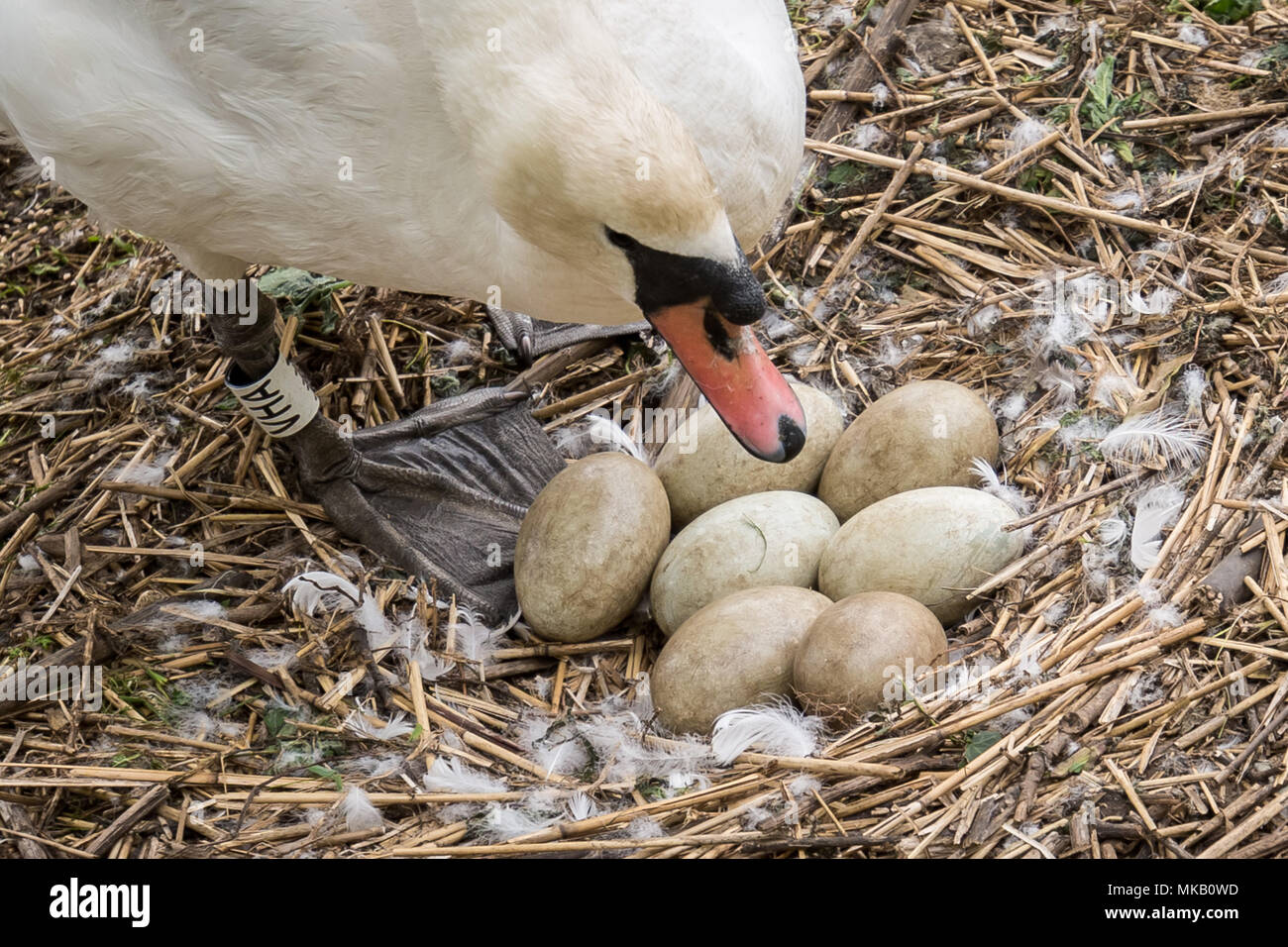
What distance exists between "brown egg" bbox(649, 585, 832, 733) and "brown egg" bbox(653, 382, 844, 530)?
44cm

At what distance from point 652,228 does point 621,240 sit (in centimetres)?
10

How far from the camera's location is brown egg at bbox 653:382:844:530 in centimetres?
281

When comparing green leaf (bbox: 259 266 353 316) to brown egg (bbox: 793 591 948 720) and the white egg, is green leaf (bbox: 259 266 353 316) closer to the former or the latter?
the white egg

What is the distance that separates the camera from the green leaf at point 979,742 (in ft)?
6.74

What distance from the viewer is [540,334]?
349 centimetres

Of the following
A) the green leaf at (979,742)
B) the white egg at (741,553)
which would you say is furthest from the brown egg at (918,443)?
the green leaf at (979,742)

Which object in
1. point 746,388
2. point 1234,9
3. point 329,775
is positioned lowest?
point 329,775

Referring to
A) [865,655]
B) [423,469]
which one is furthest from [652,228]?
[423,469]

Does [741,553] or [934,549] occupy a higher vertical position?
[934,549]

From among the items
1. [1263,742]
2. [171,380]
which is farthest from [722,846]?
[171,380]

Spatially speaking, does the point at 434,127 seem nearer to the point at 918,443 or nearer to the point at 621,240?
the point at 621,240

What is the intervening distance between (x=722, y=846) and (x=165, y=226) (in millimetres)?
1609

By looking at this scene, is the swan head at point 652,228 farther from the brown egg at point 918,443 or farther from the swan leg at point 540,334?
the swan leg at point 540,334

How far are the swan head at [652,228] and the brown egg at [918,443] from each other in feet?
1.30
